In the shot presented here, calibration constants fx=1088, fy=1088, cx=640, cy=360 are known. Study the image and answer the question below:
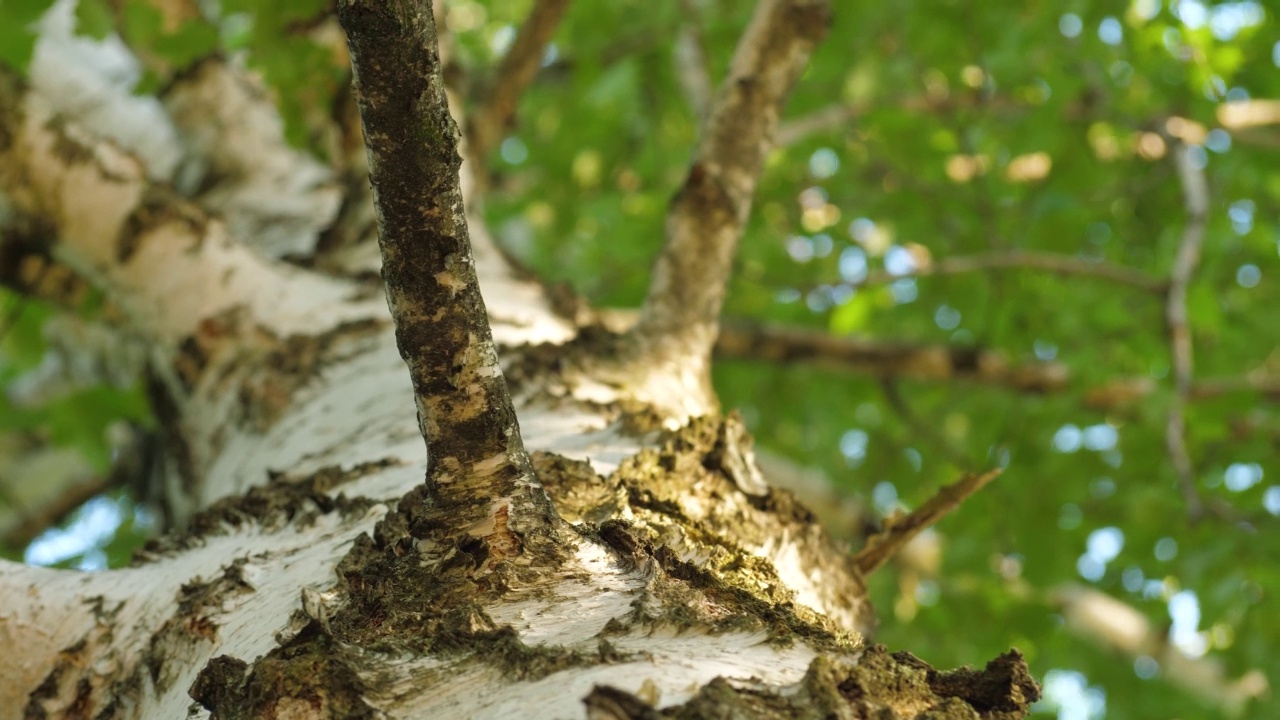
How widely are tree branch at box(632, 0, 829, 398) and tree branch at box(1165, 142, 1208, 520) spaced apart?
1.42m

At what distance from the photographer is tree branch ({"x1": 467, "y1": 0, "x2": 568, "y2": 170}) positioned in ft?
9.49

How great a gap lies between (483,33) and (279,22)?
458 centimetres

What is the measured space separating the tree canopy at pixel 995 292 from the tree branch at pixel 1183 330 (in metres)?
0.01

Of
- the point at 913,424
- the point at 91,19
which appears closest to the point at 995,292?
the point at 913,424

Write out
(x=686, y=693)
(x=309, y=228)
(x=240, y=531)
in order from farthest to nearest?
(x=309, y=228) < (x=240, y=531) < (x=686, y=693)

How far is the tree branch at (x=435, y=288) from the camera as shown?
0.94m

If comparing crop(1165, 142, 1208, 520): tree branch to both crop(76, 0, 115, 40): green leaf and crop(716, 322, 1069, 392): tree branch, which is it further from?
crop(76, 0, 115, 40): green leaf

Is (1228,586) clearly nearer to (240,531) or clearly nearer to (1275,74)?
(1275,74)

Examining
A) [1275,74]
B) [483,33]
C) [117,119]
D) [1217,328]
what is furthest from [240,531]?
[483,33]

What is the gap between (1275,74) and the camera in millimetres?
3754

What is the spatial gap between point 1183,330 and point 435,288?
2.53 meters

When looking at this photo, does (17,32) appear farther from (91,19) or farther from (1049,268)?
(1049,268)

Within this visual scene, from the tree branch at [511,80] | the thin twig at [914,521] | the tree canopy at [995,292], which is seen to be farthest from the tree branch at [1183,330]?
the tree branch at [511,80]

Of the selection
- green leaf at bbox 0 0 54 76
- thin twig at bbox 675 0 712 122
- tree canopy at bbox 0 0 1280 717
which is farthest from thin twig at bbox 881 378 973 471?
green leaf at bbox 0 0 54 76
